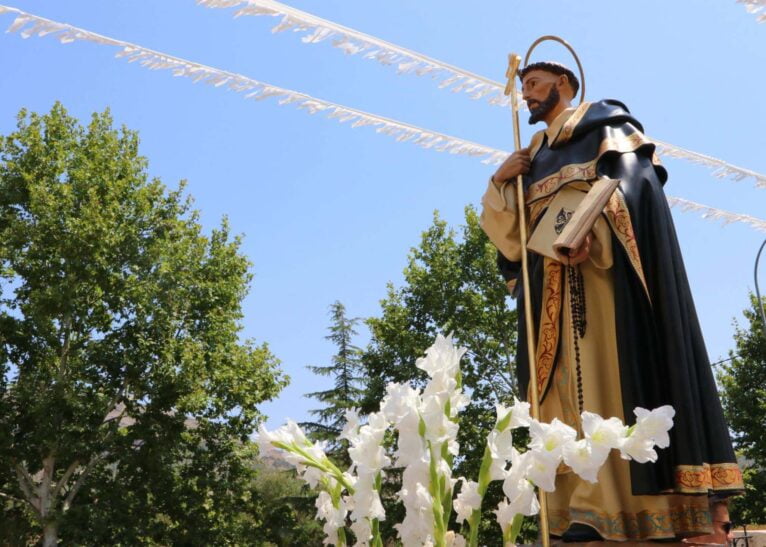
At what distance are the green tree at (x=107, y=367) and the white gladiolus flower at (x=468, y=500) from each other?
69.9 feet

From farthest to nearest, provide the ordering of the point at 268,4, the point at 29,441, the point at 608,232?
the point at 29,441 < the point at 268,4 < the point at 608,232

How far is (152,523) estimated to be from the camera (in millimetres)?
23203

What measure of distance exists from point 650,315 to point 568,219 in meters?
0.71

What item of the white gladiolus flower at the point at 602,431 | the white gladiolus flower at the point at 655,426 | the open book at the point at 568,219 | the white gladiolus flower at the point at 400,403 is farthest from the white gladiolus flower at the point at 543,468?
the open book at the point at 568,219

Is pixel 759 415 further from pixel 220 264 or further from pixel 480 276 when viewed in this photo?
pixel 220 264

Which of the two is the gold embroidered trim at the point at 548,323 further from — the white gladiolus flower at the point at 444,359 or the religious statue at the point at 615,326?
the white gladiolus flower at the point at 444,359

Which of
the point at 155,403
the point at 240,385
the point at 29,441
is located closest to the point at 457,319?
the point at 240,385

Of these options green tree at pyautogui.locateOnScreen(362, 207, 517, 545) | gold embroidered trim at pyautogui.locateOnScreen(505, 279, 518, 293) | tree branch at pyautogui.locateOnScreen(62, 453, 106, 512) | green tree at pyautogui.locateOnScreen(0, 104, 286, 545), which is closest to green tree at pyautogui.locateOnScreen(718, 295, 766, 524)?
green tree at pyautogui.locateOnScreen(362, 207, 517, 545)

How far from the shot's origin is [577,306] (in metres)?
4.70

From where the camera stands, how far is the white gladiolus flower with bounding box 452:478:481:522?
222 centimetres

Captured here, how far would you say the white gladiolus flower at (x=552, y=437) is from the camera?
2.01 meters

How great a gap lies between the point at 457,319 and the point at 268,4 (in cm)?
2263

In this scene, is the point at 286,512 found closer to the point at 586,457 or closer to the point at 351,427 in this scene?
the point at 351,427

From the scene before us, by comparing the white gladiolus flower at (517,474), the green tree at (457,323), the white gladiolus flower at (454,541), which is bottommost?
the white gladiolus flower at (454,541)
